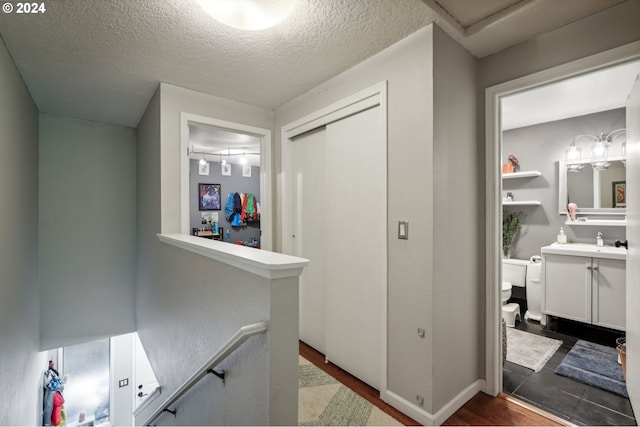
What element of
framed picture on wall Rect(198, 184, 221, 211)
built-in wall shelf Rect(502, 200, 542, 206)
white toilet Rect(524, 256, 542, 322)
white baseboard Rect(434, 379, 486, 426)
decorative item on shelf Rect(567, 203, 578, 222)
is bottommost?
white baseboard Rect(434, 379, 486, 426)

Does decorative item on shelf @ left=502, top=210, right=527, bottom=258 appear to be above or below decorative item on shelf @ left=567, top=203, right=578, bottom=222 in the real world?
below

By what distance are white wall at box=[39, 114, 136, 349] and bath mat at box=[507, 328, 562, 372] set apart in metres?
4.43

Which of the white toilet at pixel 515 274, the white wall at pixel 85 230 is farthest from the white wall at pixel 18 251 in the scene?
the white toilet at pixel 515 274

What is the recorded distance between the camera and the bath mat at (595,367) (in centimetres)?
213

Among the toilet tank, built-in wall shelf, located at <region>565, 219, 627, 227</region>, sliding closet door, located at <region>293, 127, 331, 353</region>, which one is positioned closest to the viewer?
sliding closet door, located at <region>293, 127, 331, 353</region>

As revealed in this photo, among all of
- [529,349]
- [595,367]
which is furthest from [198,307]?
[595,367]

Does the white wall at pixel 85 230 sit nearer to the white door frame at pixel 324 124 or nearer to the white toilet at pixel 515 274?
the white door frame at pixel 324 124

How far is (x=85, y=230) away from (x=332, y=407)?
139 inches

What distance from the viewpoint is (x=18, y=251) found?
2.27 meters

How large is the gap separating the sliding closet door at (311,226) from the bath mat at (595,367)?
80.3 inches

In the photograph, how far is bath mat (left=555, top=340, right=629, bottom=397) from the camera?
84.0 inches

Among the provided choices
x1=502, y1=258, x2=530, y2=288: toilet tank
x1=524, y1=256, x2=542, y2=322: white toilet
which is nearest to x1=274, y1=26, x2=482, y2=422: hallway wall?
x1=524, y1=256, x2=542, y2=322: white toilet

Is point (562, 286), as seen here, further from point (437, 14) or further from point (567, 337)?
point (437, 14)

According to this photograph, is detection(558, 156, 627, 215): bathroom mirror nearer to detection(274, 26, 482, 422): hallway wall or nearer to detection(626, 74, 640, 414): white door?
detection(626, 74, 640, 414): white door
